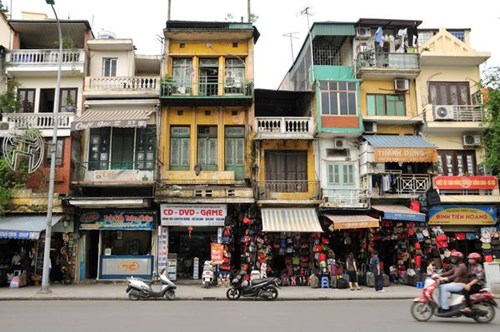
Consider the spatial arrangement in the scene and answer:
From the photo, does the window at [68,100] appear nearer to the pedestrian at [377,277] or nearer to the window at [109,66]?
the window at [109,66]

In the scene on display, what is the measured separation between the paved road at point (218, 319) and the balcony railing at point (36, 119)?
32.3ft

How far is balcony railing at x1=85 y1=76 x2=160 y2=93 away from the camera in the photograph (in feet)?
69.7

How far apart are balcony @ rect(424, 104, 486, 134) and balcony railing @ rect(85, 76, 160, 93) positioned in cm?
1342

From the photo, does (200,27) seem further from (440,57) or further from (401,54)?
(440,57)

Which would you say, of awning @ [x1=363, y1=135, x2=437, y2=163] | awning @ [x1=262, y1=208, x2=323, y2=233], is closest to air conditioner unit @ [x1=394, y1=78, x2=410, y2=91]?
awning @ [x1=363, y1=135, x2=437, y2=163]

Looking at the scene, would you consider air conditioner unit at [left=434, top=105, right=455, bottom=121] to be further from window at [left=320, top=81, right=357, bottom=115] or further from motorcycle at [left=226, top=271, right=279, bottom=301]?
motorcycle at [left=226, top=271, right=279, bottom=301]

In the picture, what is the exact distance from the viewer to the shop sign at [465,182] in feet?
70.4

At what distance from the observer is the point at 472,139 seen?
73.1 ft

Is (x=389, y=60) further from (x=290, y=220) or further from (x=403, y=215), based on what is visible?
(x=290, y=220)

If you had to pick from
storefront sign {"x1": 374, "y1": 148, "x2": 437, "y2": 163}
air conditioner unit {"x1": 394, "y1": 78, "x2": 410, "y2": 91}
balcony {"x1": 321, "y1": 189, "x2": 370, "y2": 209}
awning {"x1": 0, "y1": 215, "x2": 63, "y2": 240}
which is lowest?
awning {"x1": 0, "y1": 215, "x2": 63, "y2": 240}

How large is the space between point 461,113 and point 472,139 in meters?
1.47

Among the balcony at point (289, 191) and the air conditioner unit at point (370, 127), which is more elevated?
the air conditioner unit at point (370, 127)

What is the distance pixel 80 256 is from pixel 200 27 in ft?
40.3

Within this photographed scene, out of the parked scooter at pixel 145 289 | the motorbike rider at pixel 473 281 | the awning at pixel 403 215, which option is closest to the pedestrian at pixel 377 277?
the awning at pixel 403 215
